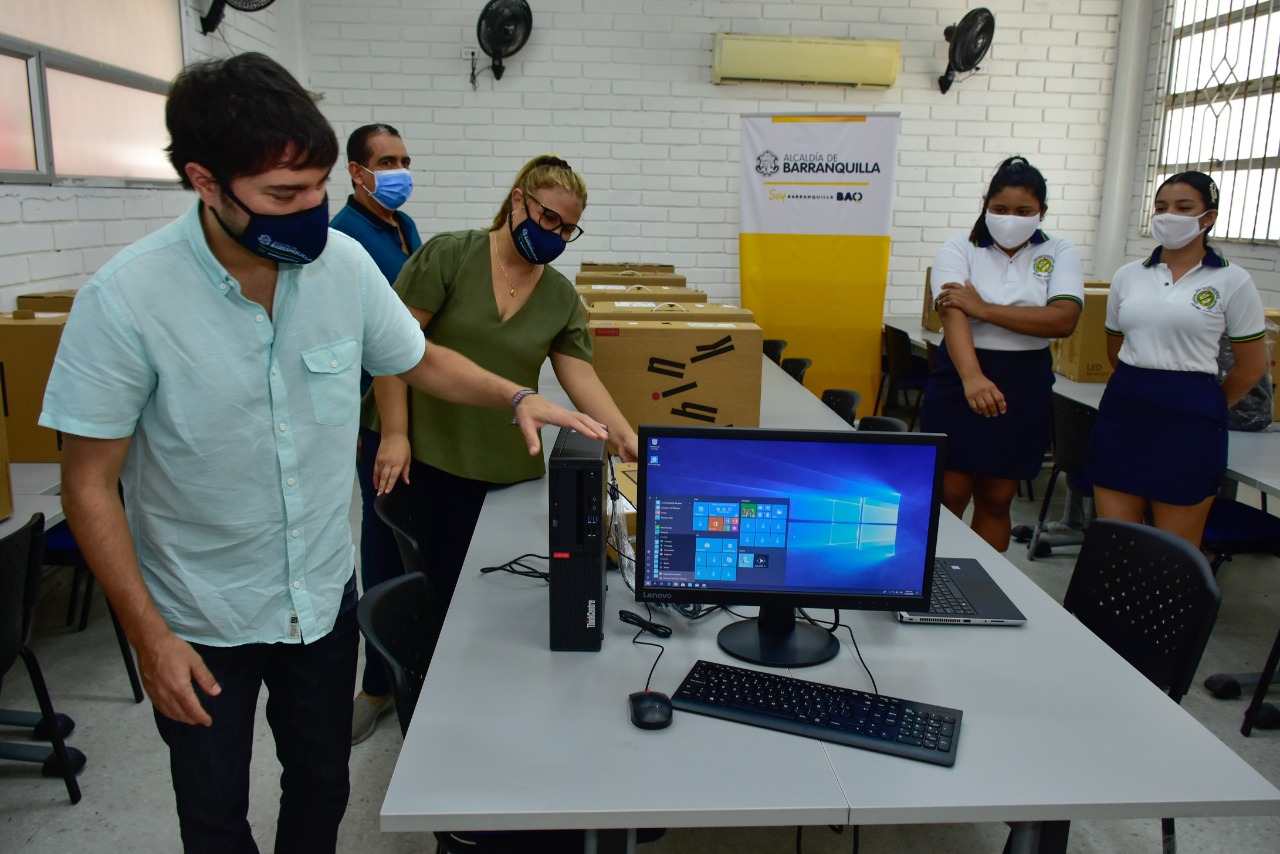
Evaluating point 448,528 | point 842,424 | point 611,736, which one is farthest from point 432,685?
point 842,424

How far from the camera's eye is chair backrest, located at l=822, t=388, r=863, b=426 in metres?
3.30

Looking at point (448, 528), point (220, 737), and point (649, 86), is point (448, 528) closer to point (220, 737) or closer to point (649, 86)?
point (220, 737)

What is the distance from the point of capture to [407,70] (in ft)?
18.1

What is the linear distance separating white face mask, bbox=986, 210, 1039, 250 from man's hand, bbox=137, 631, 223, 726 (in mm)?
2342

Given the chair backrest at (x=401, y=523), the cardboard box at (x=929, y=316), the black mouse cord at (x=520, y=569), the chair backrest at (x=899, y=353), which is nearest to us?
the black mouse cord at (x=520, y=569)

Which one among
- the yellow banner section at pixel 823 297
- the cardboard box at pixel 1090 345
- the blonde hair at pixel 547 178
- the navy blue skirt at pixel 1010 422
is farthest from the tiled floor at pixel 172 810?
the yellow banner section at pixel 823 297

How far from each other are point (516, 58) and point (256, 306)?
4.81m

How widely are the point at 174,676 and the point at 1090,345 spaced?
3740mm

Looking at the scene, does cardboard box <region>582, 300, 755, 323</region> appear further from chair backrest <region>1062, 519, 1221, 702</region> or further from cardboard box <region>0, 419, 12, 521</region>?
cardboard box <region>0, 419, 12, 521</region>

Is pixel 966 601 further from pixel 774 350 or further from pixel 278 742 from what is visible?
pixel 774 350

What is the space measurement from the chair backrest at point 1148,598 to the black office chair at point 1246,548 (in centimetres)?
104

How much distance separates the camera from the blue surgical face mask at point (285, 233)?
1.13 meters

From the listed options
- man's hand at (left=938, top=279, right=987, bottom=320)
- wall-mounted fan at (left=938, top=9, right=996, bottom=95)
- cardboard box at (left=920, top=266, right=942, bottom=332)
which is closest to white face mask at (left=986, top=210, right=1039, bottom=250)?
man's hand at (left=938, top=279, right=987, bottom=320)

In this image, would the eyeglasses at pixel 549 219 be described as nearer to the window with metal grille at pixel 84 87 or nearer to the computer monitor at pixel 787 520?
the computer monitor at pixel 787 520
